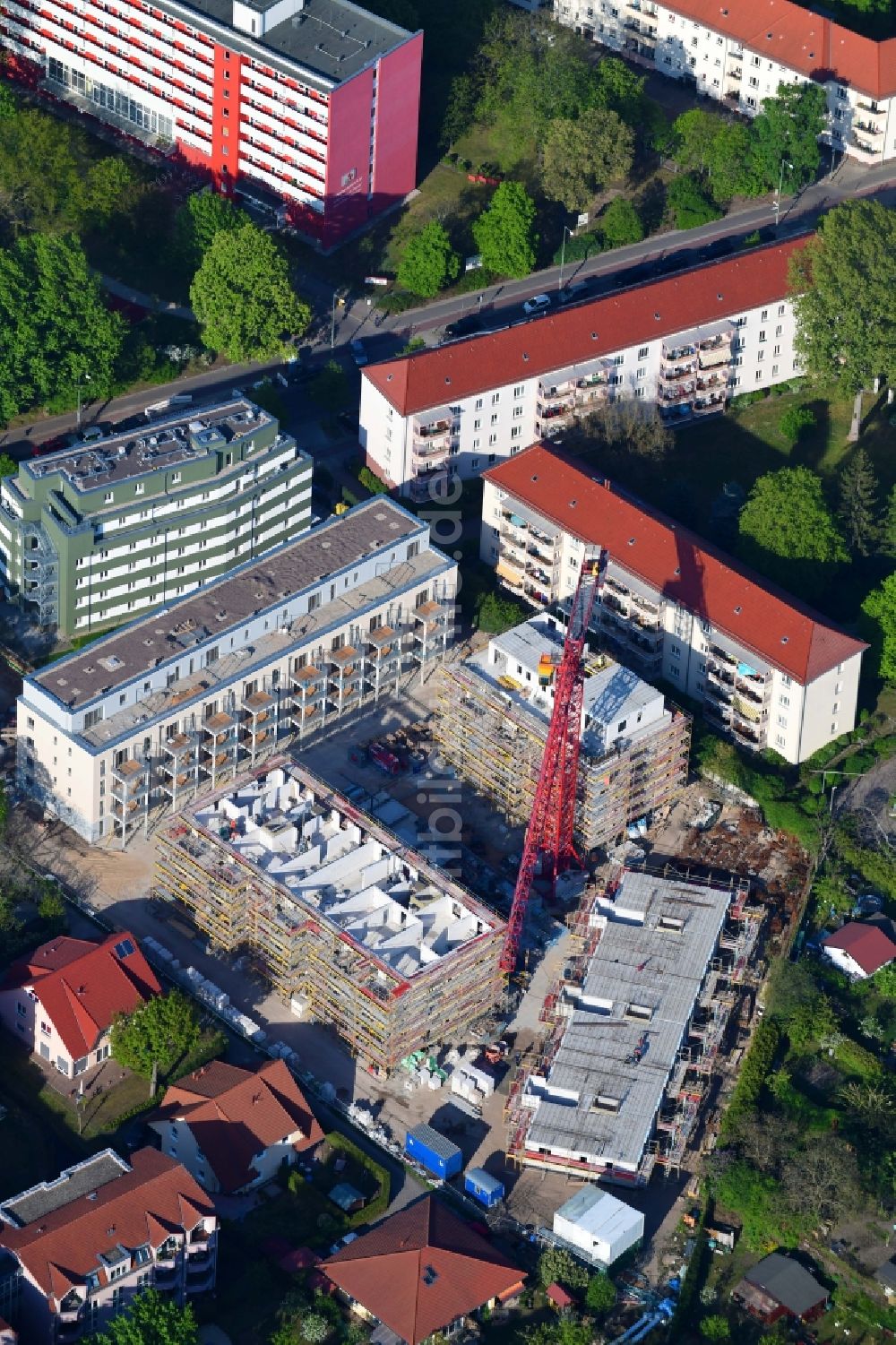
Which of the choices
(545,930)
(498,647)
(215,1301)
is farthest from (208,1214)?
(498,647)

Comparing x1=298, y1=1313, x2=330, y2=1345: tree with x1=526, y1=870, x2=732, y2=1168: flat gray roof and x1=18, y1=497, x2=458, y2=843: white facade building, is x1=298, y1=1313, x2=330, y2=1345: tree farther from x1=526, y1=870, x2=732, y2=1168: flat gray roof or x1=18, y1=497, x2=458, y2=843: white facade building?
x1=18, y1=497, x2=458, y2=843: white facade building

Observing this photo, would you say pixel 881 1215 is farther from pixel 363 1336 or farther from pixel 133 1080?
pixel 133 1080

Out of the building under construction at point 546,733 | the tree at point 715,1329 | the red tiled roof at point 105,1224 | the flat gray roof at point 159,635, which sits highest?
the flat gray roof at point 159,635

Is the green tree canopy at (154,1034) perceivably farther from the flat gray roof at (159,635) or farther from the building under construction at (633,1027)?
the flat gray roof at (159,635)

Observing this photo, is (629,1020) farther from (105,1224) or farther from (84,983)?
(105,1224)

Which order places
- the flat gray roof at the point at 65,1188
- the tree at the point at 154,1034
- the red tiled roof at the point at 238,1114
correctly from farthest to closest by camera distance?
the tree at the point at 154,1034 → the red tiled roof at the point at 238,1114 → the flat gray roof at the point at 65,1188

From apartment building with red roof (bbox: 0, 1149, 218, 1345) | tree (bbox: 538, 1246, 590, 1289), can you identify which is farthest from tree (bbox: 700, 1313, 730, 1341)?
apartment building with red roof (bbox: 0, 1149, 218, 1345)

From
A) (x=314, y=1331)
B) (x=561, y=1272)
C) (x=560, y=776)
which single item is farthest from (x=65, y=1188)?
(x=560, y=776)

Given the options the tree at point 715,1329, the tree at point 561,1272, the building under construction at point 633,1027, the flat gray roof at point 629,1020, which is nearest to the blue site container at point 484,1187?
the building under construction at point 633,1027
